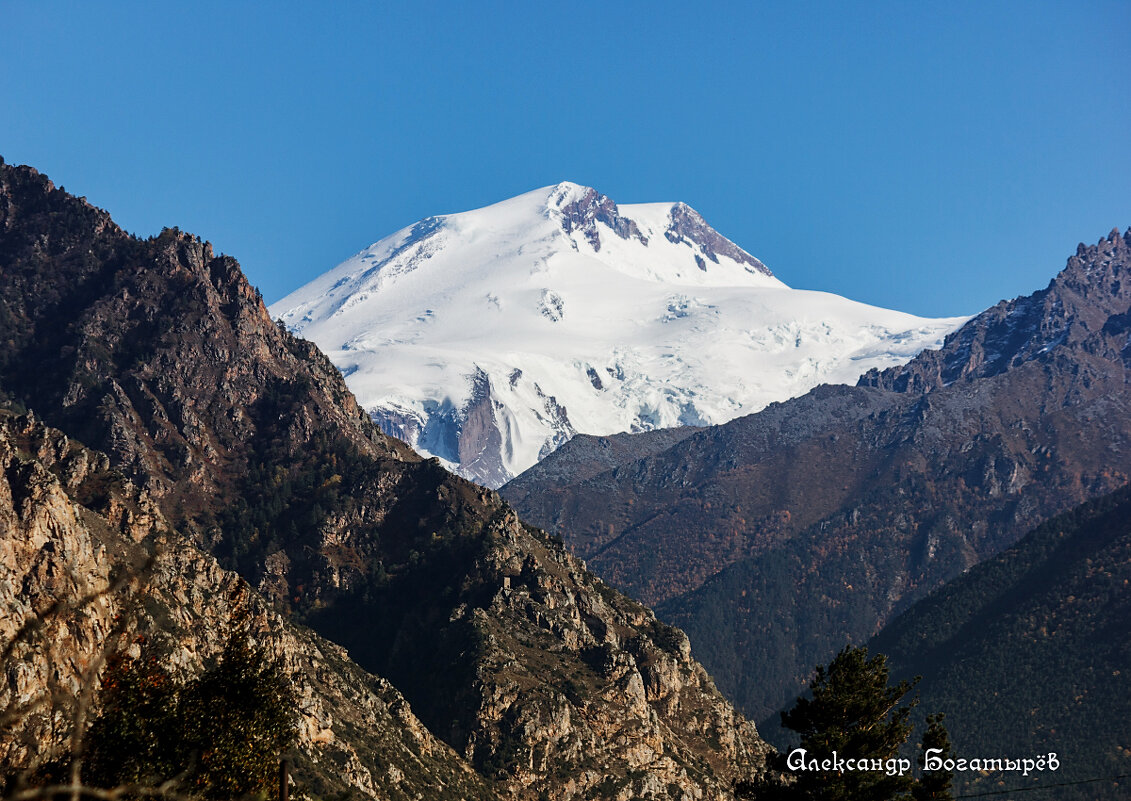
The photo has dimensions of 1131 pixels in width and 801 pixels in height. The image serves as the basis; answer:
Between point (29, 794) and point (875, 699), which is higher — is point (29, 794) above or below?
below

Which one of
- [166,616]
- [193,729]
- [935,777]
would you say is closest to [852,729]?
[935,777]

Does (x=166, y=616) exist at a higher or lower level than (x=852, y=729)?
higher

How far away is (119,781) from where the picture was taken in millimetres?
46781

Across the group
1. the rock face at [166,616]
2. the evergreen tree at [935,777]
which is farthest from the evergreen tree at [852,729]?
the rock face at [166,616]

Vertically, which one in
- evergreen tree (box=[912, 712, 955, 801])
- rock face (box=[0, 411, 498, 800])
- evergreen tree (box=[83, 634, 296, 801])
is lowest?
evergreen tree (box=[83, 634, 296, 801])

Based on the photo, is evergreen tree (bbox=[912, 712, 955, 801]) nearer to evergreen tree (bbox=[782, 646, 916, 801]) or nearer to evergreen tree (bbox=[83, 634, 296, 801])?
evergreen tree (bbox=[782, 646, 916, 801])

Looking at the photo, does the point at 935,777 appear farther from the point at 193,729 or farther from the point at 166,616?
the point at 166,616

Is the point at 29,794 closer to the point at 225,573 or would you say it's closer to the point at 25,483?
the point at 25,483

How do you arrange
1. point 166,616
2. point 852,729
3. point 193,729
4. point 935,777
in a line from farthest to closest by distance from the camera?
point 166,616
point 935,777
point 852,729
point 193,729

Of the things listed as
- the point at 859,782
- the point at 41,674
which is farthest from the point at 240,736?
the point at 41,674

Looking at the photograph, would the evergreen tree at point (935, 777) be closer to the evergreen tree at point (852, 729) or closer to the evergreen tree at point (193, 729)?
the evergreen tree at point (852, 729)

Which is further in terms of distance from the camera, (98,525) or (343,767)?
(98,525)

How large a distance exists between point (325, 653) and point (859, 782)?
149088mm

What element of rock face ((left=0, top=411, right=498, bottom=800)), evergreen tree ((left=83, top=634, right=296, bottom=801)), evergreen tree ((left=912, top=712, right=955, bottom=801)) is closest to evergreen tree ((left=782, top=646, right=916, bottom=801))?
evergreen tree ((left=912, top=712, right=955, bottom=801))
